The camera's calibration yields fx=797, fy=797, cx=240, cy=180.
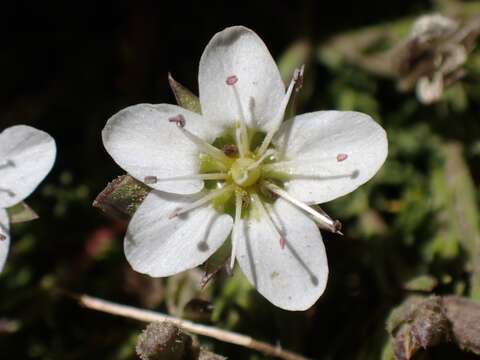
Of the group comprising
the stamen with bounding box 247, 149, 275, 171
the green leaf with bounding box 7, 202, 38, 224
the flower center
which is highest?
the green leaf with bounding box 7, 202, 38, 224

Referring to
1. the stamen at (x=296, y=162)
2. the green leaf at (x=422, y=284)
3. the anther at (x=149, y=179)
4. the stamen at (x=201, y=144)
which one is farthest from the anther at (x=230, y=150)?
the green leaf at (x=422, y=284)

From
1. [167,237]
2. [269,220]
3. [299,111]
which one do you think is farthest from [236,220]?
[299,111]

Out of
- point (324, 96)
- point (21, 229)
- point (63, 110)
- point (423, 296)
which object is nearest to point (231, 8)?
point (324, 96)

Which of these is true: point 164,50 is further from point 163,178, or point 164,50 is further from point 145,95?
point 163,178

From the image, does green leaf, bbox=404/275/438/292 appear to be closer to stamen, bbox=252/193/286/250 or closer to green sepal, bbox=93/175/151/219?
stamen, bbox=252/193/286/250

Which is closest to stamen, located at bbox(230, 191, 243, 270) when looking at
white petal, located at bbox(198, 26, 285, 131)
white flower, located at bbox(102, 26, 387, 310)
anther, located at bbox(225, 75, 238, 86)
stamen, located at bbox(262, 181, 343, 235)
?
white flower, located at bbox(102, 26, 387, 310)

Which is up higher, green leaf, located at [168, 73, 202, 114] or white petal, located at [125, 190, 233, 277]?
green leaf, located at [168, 73, 202, 114]
